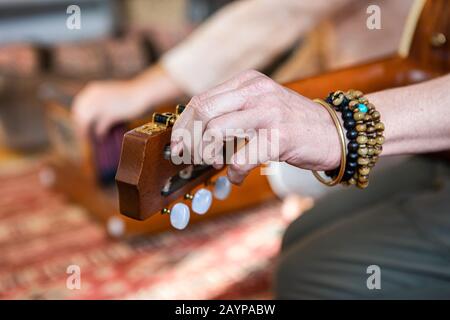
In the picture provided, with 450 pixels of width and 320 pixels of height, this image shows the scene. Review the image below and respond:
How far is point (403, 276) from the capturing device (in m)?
0.74

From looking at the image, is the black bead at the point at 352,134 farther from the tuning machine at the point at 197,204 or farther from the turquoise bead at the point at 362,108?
the tuning machine at the point at 197,204

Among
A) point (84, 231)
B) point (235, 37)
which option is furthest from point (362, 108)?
point (84, 231)

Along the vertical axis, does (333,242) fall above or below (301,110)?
below

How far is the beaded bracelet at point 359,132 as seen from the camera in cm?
51

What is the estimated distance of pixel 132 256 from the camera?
4.45 ft

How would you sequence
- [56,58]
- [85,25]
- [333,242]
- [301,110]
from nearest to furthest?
[301,110] < [333,242] < [56,58] < [85,25]

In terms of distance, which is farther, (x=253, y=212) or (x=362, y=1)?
(x=253, y=212)

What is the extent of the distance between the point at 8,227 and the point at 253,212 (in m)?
0.74

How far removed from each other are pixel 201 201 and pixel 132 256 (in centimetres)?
90

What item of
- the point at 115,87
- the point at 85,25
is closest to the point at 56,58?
the point at 85,25

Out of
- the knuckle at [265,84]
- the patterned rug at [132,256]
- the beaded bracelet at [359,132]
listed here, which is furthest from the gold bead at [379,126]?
the patterned rug at [132,256]

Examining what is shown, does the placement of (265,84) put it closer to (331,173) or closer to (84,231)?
(331,173)

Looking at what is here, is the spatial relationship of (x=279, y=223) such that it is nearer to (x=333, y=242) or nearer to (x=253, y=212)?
(x=253, y=212)
